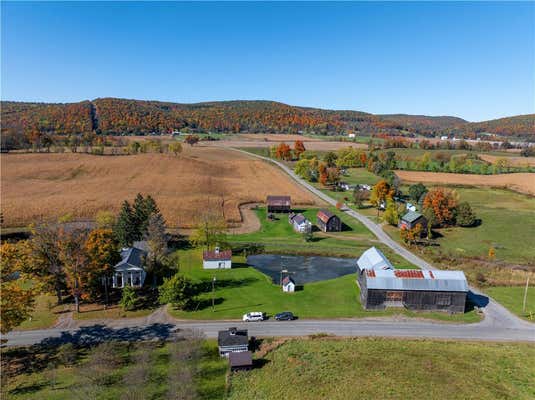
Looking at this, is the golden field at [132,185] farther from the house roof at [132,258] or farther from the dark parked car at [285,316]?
the dark parked car at [285,316]

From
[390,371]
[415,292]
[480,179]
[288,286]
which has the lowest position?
[390,371]

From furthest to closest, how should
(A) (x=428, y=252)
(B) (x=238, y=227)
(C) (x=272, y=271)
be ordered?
(B) (x=238, y=227) → (A) (x=428, y=252) → (C) (x=272, y=271)

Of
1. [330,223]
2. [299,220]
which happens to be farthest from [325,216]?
[299,220]

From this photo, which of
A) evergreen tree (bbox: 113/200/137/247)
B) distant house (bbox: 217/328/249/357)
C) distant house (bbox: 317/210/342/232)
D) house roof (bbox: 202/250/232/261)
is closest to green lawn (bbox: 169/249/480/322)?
house roof (bbox: 202/250/232/261)

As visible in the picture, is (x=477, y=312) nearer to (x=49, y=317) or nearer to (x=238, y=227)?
(x=238, y=227)

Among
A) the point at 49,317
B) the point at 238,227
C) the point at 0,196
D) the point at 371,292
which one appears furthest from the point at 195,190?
the point at 371,292

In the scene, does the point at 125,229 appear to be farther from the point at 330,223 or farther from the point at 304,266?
the point at 330,223

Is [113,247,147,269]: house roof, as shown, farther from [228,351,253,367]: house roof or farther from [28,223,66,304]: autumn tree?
[228,351,253,367]: house roof

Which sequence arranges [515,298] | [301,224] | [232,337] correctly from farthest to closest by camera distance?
[301,224] → [515,298] → [232,337]
